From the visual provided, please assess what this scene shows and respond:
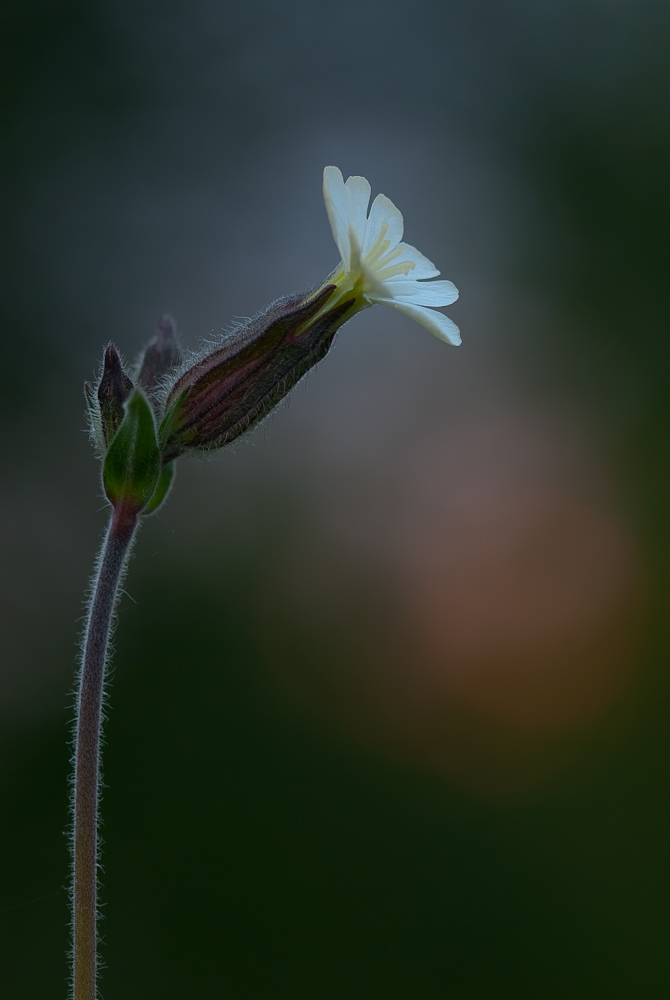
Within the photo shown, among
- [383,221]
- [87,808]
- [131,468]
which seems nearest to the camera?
[87,808]

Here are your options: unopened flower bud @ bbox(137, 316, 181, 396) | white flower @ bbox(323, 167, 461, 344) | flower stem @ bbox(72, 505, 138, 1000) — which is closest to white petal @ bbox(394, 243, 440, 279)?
Result: white flower @ bbox(323, 167, 461, 344)

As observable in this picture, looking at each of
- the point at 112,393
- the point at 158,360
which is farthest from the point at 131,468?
the point at 158,360

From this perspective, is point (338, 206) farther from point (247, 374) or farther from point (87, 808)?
point (87, 808)

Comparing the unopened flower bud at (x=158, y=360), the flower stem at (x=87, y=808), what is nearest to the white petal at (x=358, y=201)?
the unopened flower bud at (x=158, y=360)

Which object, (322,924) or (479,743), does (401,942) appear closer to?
(322,924)

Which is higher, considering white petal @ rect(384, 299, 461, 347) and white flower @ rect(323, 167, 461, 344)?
white flower @ rect(323, 167, 461, 344)

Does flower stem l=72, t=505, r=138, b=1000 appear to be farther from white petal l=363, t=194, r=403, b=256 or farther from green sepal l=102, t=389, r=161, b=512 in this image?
white petal l=363, t=194, r=403, b=256
